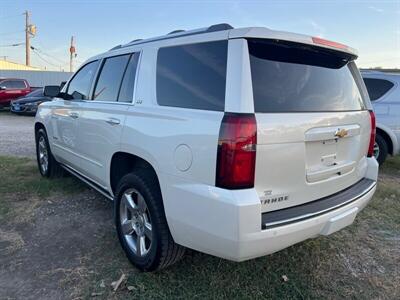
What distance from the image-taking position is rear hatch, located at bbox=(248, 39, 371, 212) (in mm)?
2250

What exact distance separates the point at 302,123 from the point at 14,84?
20395mm

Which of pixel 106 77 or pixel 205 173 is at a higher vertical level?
pixel 106 77

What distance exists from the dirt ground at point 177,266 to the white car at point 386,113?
241 cm

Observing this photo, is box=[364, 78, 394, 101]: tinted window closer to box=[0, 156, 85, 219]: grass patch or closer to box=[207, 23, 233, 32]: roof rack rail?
box=[207, 23, 233, 32]: roof rack rail

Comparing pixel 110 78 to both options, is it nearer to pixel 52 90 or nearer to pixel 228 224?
pixel 52 90

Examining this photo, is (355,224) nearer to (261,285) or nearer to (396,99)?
(261,285)

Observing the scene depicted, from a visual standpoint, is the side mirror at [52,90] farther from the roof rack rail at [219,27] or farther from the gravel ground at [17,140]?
the roof rack rail at [219,27]

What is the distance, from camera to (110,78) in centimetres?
373

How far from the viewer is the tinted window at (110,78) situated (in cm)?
352

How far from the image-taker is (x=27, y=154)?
7828 mm

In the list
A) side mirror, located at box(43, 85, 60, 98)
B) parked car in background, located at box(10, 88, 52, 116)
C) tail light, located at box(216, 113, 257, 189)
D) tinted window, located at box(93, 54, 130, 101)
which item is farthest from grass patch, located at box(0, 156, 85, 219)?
parked car in background, located at box(10, 88, 52, 116)

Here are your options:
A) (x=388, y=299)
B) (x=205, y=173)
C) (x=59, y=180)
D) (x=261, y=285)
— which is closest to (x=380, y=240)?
(x=388, y=299)

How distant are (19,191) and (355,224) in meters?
4.40

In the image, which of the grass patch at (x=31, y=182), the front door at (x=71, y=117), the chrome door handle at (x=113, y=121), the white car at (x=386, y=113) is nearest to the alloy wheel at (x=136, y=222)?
the chrome door handle at (x=113, y=121)
